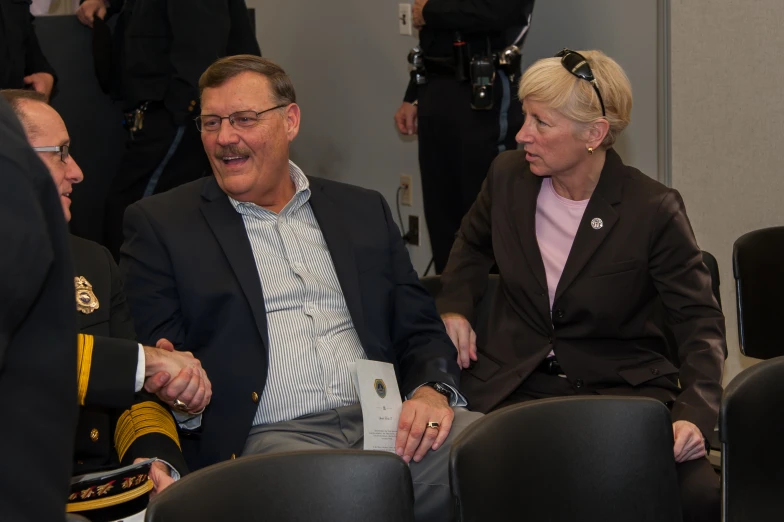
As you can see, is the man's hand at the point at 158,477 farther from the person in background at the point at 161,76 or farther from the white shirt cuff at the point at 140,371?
the person in background at the point at 161,76

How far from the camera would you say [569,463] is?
6.35 feet

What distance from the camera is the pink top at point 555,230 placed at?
2.82 m

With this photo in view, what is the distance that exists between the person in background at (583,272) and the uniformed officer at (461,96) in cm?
148

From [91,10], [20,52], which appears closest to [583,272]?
[20,52]

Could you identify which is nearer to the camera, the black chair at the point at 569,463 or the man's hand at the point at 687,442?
the black chair at the point at 569,463

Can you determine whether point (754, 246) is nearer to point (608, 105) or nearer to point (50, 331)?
point (608, 105)

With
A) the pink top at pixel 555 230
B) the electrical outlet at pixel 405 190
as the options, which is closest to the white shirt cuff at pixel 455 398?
the pink top at pixel 555 230

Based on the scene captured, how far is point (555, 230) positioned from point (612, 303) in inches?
10.9

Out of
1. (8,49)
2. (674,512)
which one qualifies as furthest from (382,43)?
(674,512)

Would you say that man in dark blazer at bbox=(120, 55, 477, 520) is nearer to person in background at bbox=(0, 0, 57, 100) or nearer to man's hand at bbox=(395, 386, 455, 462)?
man's hand at bbox=(395, 386, 455, 462)

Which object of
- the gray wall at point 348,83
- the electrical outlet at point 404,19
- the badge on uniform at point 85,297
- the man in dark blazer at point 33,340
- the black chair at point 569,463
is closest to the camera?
the man in dark blazer at point 33,340

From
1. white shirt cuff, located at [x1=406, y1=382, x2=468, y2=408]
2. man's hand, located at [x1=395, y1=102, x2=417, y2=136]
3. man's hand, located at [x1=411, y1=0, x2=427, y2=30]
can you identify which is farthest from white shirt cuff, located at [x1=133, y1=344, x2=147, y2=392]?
man's hand, located at [x1=395, y1=102, x2=417, y2=136]

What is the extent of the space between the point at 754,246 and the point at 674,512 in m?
1.30

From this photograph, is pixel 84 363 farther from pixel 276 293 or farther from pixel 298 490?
pixel 276 293
